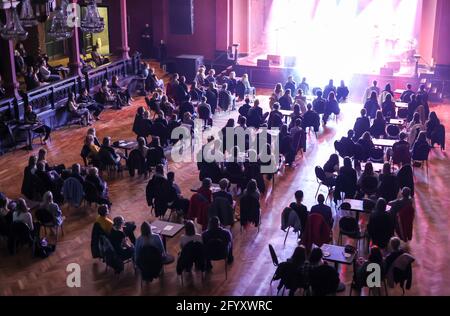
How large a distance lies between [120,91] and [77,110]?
2.46m

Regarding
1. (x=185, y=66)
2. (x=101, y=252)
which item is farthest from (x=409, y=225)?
(x=185, y=66)

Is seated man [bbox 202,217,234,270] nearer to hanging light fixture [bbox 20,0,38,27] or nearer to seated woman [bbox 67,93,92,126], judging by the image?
hanging light fixture [bbox 20,0,38,27]

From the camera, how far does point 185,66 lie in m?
21.7

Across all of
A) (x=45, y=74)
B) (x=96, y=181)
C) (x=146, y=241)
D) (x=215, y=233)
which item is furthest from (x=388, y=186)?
(x=45, y=74)

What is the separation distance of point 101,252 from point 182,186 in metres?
3.70

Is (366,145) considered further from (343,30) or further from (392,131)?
(343,30)

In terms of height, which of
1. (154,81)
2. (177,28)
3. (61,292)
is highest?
(177,28)

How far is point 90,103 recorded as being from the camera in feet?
53.3

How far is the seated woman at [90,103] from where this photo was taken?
1628 cm

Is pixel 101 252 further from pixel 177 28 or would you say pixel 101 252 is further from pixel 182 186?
pixel 177 28

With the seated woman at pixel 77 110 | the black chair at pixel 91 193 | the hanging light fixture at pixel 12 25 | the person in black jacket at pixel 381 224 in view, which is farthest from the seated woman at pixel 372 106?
the hanging light fixture at pixel 12 25

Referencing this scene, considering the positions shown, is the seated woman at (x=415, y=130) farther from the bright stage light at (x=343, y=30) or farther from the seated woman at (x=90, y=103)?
the bright stage light at (x=343, y=30)

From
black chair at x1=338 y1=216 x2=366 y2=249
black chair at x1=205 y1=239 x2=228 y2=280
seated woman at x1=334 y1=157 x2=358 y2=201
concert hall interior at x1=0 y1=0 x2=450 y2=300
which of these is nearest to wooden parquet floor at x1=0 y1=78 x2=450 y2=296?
concert hall interior at x1=0 y1=0 x2=450 y2=300

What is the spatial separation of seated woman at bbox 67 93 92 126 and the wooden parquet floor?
6.82 ft
